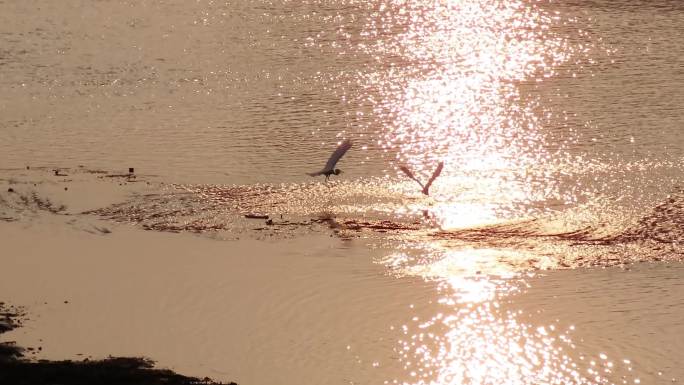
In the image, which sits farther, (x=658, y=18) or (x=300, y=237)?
(x=658, y=18)

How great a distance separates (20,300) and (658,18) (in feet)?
144

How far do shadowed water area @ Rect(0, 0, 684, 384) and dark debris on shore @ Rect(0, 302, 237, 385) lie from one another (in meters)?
0.96

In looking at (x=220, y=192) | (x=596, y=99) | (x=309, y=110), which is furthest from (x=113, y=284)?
(x=596, y=99)

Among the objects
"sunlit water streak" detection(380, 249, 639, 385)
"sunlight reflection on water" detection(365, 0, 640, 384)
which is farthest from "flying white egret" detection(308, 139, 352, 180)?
"sunlit water streak" detection(380, 249, 639, 385)

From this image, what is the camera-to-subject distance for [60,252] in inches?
1098

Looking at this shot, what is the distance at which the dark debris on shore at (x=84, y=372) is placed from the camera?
19516 millimetres

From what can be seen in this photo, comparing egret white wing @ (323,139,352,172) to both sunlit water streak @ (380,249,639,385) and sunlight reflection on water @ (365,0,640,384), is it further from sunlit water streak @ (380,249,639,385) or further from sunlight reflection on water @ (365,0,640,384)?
sunlit water streak @ (380,249,639,385)

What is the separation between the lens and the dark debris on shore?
19516 millimetres

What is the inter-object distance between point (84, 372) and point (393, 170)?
16550mm

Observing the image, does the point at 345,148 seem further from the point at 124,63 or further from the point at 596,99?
the point at 124,63

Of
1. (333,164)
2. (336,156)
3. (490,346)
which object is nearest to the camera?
(490,346)

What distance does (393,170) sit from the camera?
35062 millimetres

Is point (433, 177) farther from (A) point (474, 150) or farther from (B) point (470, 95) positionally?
(B) point (470, 95)

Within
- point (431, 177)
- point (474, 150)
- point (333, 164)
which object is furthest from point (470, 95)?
point (333, 164)
